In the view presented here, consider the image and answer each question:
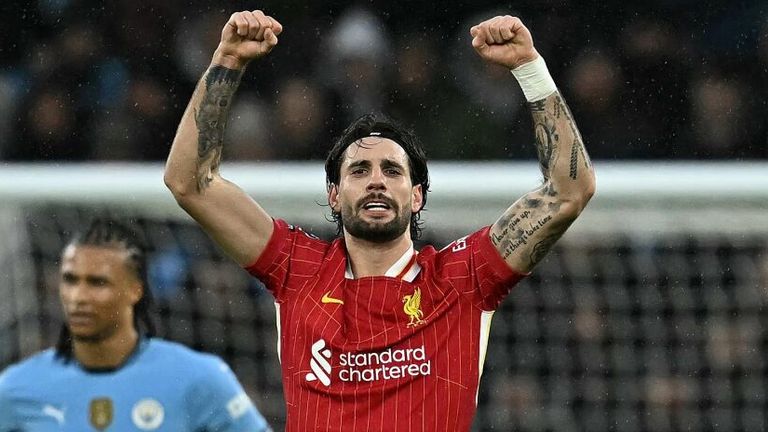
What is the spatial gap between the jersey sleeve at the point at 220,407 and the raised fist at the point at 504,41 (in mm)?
1882

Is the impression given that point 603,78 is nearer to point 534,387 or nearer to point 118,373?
point 534,387

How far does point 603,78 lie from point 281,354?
15.8ft

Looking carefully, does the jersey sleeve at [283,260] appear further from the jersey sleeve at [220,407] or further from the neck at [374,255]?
the jersey sleeve at [220,407]

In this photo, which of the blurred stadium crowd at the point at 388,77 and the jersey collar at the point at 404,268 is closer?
the jersey collar at the point at 404,268

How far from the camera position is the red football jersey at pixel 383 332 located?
412 centimetres

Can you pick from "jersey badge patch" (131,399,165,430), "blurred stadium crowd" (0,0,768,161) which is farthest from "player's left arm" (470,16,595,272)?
"blurred stadium crowd" (0,0,768,161)

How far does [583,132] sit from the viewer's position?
8.41 meters

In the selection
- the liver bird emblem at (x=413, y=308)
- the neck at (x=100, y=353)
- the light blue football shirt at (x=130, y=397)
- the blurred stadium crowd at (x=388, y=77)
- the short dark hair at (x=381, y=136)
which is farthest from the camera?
the blurred stadium crowd at (x=388, y=77)

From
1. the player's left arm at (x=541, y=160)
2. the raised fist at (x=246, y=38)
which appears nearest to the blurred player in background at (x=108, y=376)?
the raised fist at (x=246, y=38)

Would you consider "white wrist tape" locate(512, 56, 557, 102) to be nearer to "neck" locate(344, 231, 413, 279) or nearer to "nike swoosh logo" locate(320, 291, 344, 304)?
"neck" locate(344, 231, 413, 279)

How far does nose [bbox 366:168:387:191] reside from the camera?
14.0ft

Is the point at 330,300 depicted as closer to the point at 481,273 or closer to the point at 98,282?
the point at 481,273

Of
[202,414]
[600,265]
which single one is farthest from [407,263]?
[600,265]

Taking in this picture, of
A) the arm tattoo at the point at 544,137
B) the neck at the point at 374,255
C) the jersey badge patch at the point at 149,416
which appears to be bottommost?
the jersey badge patch at the point at 149,416
